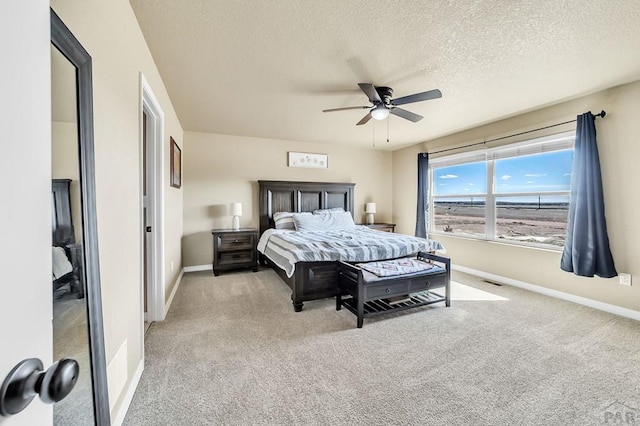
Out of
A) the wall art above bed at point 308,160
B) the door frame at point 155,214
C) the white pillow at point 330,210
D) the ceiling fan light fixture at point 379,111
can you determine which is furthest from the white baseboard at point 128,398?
the wall art above bed at point 308,160

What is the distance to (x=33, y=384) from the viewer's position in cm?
42

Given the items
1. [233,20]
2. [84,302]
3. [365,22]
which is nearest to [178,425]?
[84,302]

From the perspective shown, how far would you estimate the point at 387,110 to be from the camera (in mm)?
2861

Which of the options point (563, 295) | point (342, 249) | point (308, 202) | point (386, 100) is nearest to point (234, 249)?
point (308, 202)

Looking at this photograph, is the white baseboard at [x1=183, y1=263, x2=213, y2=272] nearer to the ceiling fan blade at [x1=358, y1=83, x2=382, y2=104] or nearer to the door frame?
the door frame

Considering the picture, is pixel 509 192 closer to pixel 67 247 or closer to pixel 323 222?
pixel 323 222

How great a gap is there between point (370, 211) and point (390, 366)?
12.9 feet

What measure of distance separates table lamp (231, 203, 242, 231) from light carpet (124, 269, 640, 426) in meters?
1.74

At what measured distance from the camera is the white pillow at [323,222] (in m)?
Answer: 4.55

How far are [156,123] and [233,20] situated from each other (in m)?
1.34

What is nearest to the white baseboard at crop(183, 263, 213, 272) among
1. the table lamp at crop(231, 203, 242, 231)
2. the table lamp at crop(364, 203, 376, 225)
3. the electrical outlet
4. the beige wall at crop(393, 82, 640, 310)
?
the table lamp at crop(231, 203, 242, 231)

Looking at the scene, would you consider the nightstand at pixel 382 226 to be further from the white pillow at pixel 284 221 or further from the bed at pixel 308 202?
the white pillow at pixel 284 221

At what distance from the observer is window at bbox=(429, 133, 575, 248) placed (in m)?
3.44

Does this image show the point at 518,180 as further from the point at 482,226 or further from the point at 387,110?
the point at 387,110
